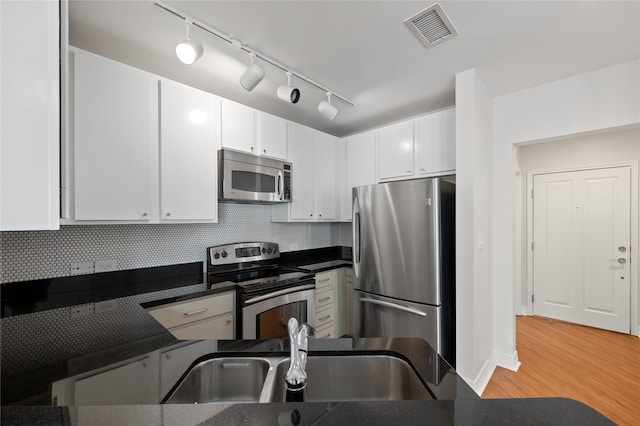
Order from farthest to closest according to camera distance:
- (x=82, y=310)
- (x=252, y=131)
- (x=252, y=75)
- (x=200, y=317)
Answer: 1. (x=252, y=131)
2. (x=200, y=317)
3. (x=252, y=75)
4. (x=82, y=310)

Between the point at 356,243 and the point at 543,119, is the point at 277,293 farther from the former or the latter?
the point at 543,119

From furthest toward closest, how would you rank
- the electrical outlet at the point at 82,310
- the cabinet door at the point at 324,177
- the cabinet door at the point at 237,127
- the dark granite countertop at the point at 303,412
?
1. the cabinet door at the point at 324,177
2. the cabinet door at the point at 237,127
3. the electrical outlet at the point at 82,310
4. the dark granite countertop at the point at 303,412

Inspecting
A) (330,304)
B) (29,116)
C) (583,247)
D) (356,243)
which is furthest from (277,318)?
(583,247)

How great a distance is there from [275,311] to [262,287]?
25 cm

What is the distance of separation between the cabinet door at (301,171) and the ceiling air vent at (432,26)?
1469mm

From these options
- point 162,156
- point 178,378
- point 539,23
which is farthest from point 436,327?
point 162,156

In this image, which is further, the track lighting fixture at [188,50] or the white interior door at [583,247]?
the white interior door at [583,247]

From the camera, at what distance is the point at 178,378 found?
0.77m

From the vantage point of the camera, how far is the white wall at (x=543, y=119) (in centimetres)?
211

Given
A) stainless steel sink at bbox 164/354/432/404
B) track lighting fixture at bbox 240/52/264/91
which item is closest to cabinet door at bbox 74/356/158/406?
stainless steel sink at bbox 164/354/432/404

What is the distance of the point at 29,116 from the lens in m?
0.69

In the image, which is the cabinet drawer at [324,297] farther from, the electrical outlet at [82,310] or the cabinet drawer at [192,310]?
the electrical outlet at [82,310]

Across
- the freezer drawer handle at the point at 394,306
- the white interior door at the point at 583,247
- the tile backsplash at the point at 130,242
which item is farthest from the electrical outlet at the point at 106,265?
the white interior door at the point at 583,247

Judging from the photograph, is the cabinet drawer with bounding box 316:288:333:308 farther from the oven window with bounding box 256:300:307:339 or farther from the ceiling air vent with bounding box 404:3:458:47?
the ceiling air vent with bounding box 404:3:458:47
